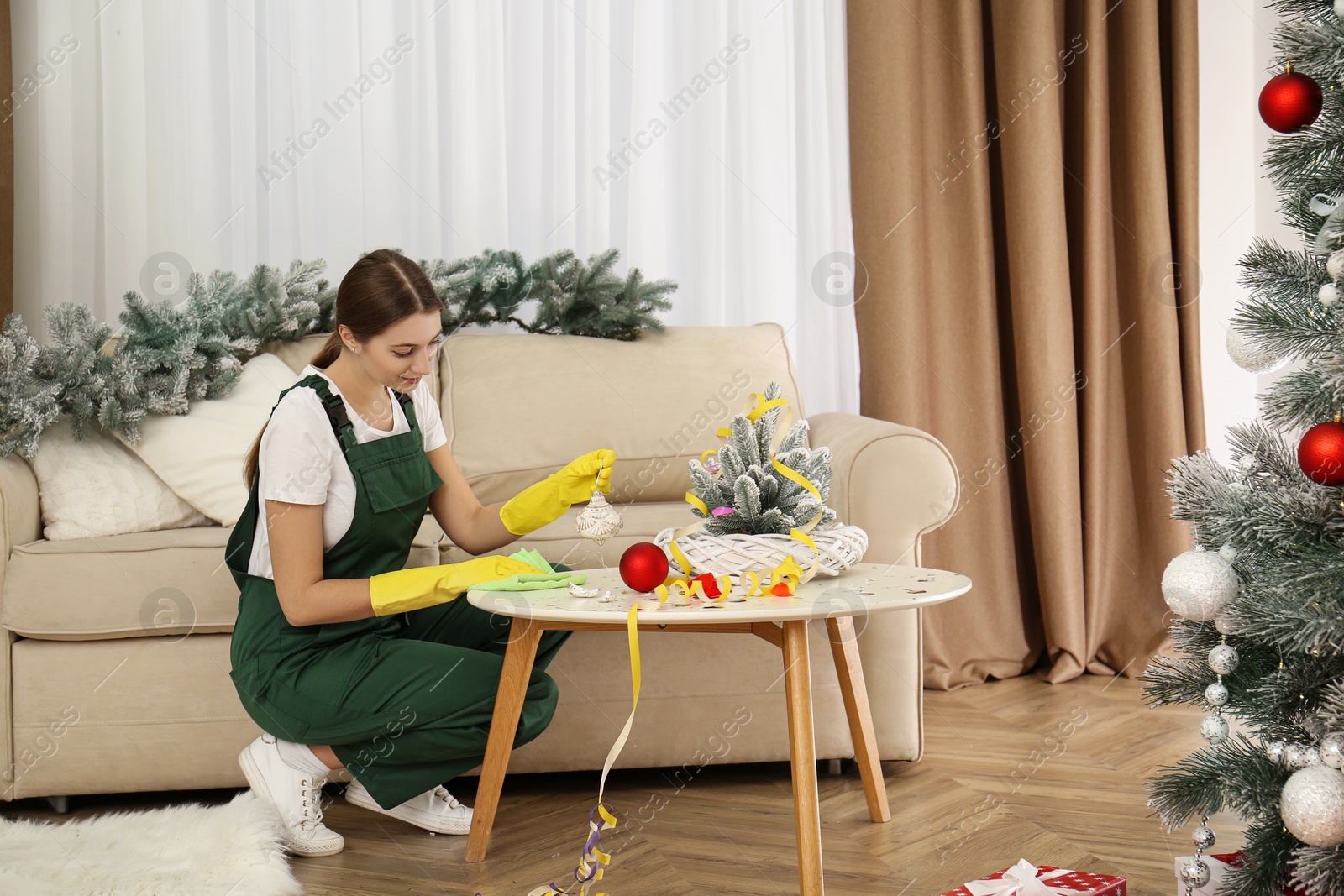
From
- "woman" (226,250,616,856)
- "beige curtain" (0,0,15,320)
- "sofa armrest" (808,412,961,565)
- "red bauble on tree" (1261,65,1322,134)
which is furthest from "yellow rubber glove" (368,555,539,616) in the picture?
"beige curtain" (0,0,15,320)

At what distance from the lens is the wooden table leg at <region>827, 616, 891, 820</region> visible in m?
1.63

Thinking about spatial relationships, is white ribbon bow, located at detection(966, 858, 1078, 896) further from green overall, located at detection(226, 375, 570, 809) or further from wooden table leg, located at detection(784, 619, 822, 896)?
green overall, located at detection(226, 375, 570, 809)

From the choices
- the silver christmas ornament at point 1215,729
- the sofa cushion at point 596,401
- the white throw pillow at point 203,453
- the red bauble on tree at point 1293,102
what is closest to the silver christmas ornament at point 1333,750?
the silver christmas ornament at point 1215,729

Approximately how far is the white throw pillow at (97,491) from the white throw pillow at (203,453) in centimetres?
3

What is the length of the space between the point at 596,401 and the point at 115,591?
3.18 ft

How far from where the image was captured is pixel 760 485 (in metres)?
1.45

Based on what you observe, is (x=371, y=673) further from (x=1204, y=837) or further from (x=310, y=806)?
(x=1204, y=837)

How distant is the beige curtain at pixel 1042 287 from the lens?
2.47 meters

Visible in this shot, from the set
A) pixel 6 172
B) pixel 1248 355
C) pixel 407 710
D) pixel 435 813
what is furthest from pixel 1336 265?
pixel 6 172

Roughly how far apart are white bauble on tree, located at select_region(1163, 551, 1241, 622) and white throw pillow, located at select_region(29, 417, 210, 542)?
1.72 metres

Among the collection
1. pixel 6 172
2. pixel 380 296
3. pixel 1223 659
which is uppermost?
pixel 6 172

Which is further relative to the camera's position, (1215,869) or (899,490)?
(899,490)

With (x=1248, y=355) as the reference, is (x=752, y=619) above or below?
below

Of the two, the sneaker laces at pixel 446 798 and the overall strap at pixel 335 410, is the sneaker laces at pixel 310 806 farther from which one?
the overall strap at pixel 335 410
